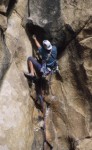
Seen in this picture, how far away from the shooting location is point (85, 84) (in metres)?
16.6

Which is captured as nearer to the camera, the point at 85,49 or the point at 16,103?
the point at 16,103

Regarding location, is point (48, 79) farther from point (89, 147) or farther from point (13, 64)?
point (89, 147)

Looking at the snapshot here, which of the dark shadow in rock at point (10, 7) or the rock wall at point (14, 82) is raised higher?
the dark shadow in rock at point (10, 7)

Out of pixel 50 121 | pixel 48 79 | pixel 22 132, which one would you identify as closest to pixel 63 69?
pixel 48 79

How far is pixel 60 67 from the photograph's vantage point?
16.9 m

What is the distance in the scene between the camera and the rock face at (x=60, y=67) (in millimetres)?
16016

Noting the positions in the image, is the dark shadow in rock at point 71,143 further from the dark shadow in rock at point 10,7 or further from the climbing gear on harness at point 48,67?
the dark shadow in rock at point 10,7

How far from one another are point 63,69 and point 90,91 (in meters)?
1.25

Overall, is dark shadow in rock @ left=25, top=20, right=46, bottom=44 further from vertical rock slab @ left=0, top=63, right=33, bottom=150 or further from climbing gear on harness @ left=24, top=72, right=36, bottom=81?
vertical rock slab @ left=0, top=63, right=33, bottom=150

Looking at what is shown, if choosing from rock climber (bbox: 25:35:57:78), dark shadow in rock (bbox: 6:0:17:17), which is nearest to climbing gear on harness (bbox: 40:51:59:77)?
rock climber (bbox: 25:35:57:78)

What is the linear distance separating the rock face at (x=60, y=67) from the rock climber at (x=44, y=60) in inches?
9.5

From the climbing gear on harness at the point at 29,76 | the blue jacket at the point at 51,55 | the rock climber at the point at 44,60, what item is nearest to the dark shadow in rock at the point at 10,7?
the rock climber at the point at 44,60

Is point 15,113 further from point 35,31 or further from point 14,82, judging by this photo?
point 35,31

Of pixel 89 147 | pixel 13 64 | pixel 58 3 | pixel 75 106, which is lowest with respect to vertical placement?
pixel 89 147
